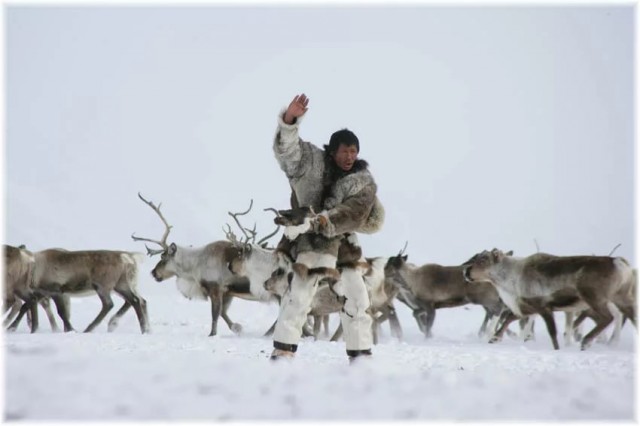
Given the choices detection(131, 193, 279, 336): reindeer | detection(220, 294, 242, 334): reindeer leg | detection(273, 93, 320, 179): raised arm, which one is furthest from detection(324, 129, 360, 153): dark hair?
detection(220, 294, 242, 334): reindeer leg

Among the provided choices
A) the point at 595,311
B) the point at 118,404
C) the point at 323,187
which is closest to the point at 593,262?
the point at 595,311

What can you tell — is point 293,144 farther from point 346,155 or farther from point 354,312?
point 354,312

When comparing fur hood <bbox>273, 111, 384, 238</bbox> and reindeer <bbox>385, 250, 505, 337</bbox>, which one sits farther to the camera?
reindeer <bbox>385, 250, 505, 337</bbox>

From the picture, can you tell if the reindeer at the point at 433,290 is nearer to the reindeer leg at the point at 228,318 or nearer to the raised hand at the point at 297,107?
the reindeer leg at the point at 228,318

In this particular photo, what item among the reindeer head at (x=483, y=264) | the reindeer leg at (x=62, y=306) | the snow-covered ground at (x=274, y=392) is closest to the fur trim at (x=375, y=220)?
the snow-covered ground at (x=274, y=392)

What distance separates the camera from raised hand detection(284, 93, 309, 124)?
4.70 meters

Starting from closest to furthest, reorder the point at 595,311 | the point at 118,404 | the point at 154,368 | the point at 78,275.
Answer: the point at 118,404 < the point at 154,368 < the point at 595,311 < the point at 78,275

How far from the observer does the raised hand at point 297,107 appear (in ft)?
15.4

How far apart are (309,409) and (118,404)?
800 millimetres

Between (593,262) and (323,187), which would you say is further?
(593,262)

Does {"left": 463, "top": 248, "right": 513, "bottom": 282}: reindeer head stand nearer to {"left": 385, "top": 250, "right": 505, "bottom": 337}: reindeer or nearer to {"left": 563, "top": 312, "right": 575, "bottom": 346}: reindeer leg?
{"left": 563, "top": 312, "right": 575, "bottom": 346}: reindeer leg

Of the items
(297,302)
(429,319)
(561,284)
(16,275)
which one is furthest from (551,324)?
(16,275)

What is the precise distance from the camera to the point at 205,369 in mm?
3684

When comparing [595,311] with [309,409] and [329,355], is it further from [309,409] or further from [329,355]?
[309,409]
